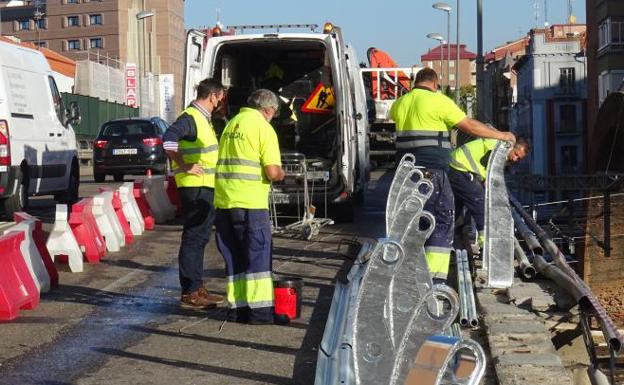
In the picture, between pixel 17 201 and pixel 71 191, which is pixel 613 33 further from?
pixel 17 201

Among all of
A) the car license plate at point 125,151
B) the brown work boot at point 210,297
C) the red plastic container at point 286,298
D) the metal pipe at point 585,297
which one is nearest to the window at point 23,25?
the car license plate at point 125,151

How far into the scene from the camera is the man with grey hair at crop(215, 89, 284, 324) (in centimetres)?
834

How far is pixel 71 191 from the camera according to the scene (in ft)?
62.3

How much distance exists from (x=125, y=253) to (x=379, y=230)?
379 centimetres

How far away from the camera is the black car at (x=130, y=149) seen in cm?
2700

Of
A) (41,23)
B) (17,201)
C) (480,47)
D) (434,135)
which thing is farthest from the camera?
(41,23)

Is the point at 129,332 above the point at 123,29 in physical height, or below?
below

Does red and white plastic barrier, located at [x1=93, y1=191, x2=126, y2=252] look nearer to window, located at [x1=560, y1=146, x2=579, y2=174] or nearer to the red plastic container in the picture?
the red plastic container

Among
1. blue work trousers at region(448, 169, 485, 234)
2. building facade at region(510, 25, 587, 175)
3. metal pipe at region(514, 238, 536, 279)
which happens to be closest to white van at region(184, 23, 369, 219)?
blue work trousers at region(448, 169, 485, 234)

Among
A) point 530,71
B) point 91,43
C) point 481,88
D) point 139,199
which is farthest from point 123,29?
point 139,199

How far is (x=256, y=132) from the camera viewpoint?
8.42 meters

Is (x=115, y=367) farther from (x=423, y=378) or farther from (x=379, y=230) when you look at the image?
(x=379, y=230)

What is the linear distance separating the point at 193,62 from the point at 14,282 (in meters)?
6.86

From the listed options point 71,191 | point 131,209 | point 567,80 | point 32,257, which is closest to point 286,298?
point 32,257
